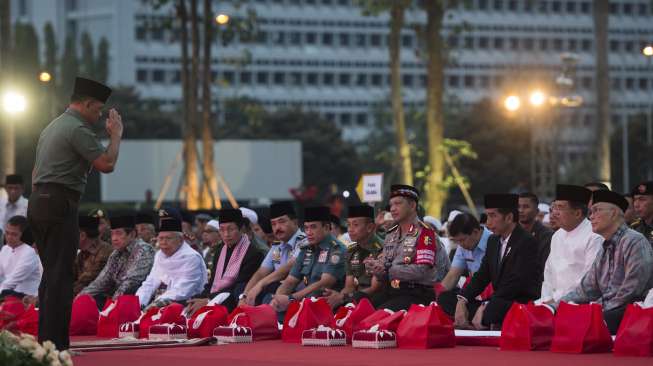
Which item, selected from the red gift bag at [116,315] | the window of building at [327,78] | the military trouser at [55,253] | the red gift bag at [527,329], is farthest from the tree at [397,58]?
the window of building at [327,78]

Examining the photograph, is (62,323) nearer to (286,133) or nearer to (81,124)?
(81,124)

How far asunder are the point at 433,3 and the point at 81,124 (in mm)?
18780

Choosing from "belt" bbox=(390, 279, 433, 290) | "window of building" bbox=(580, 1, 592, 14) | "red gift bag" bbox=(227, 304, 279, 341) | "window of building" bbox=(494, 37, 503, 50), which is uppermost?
"window of building" bbox=(580, 1, 592, 14)

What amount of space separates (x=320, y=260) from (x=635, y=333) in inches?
166

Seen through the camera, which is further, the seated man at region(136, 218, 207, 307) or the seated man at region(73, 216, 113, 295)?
the seated man at region(73, 216, 113, 295)

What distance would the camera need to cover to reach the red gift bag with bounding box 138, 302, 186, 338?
12.9m

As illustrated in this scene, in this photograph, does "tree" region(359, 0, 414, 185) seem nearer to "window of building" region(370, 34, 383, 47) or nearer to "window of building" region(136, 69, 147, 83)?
"window of building" region(136, 69, 147, 83)

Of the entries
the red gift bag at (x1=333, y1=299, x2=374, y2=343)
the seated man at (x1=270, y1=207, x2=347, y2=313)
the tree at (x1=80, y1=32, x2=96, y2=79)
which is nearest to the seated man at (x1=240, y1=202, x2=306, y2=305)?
the seated man at (x1=270, y1=207, x2=347, y2=313)

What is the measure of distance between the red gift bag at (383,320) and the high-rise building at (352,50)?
304 feet

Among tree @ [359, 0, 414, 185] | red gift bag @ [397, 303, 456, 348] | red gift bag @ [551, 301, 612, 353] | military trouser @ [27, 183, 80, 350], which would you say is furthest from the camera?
tree @ [359, 0, 414, 185]

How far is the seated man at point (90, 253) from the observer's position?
15922 mm

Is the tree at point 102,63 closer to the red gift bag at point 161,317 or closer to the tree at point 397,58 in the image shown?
the tree at point 397,58

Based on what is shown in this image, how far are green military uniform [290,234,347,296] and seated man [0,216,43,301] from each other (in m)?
4.31

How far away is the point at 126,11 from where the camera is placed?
102375mm
